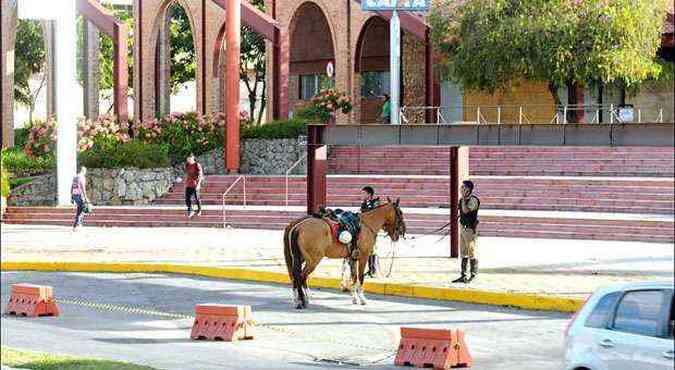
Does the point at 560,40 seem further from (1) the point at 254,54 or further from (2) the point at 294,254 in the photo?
(1) the point at 254,54

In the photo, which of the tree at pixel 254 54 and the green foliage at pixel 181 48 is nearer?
the tree at pixel 254 54

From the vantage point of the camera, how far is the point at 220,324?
19766 millimetres

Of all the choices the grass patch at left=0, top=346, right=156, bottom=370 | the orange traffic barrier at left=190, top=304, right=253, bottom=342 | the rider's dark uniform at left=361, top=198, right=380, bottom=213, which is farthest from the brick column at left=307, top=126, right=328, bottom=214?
the grass patch at left=0, top=346, right=156, bottom=370

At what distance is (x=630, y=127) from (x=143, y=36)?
42597 mm

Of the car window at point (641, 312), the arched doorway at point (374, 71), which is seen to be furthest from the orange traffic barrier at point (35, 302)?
the arched doorway at point (374, 71)

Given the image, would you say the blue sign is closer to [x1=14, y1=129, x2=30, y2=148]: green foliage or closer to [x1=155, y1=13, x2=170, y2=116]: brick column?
[x1=155, y1=13, x2=170, y2=116]: brick column

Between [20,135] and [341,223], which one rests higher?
[20,135]

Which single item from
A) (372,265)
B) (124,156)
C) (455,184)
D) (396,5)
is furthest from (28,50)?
(372,265)

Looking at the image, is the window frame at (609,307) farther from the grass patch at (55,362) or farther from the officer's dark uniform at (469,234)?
the officer's dark uniform at (469,234)

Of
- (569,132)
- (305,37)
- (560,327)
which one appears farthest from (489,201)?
(305,37)

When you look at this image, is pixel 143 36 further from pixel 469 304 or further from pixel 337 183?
pixel 469 304

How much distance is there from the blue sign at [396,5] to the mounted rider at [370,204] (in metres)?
19.5

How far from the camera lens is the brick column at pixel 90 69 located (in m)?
60.6

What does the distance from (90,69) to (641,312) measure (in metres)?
50.3
